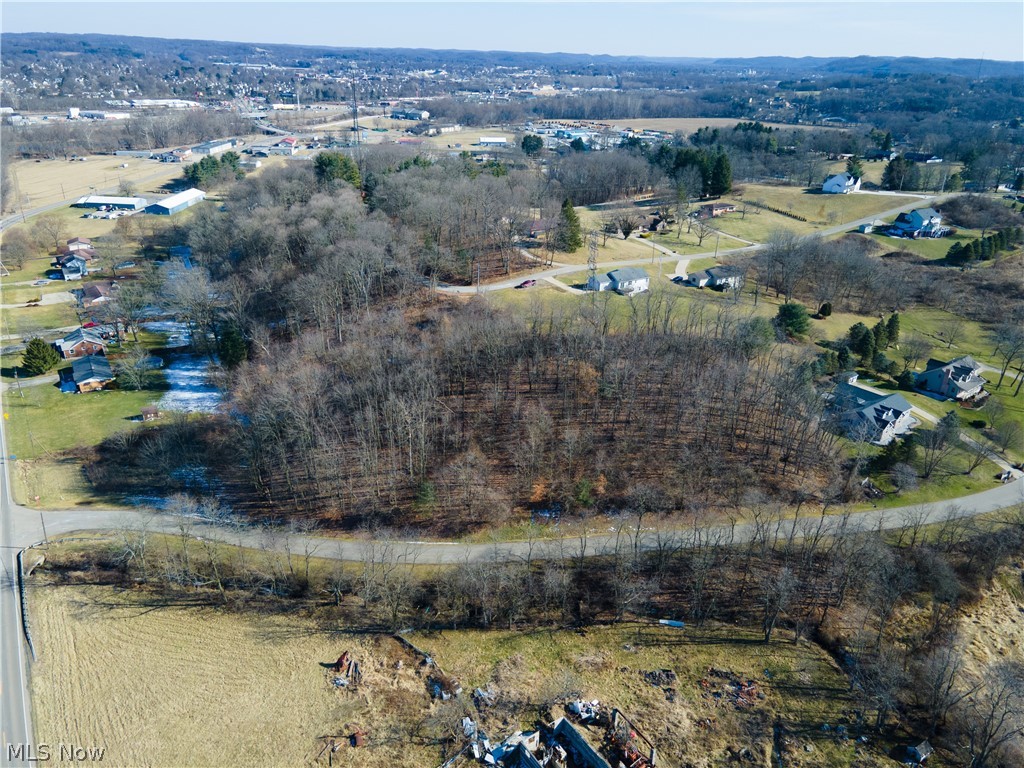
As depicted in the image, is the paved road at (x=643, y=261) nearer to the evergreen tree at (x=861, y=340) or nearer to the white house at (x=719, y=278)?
the white house at (x=719, y=278)

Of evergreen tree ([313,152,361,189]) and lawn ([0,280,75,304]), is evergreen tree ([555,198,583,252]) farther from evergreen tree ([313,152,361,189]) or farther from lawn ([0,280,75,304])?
lawn ([0,280,75,304])

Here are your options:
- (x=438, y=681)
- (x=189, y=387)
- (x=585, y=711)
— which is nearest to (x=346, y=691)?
(x=438, y=681)

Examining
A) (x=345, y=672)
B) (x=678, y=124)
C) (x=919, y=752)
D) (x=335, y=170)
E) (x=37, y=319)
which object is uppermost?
(x=678, y=124)

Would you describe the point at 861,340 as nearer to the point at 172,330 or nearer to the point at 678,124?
the point at 172,330

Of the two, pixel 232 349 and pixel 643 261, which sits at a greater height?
pixel 643 261

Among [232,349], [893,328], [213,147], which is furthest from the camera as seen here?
[213,147]

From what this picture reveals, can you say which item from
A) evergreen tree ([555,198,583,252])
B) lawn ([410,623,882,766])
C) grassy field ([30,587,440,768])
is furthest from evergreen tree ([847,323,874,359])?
grassy field ([30,587,440,768])

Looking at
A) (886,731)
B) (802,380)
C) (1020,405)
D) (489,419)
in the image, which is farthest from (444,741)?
(1020,405)
